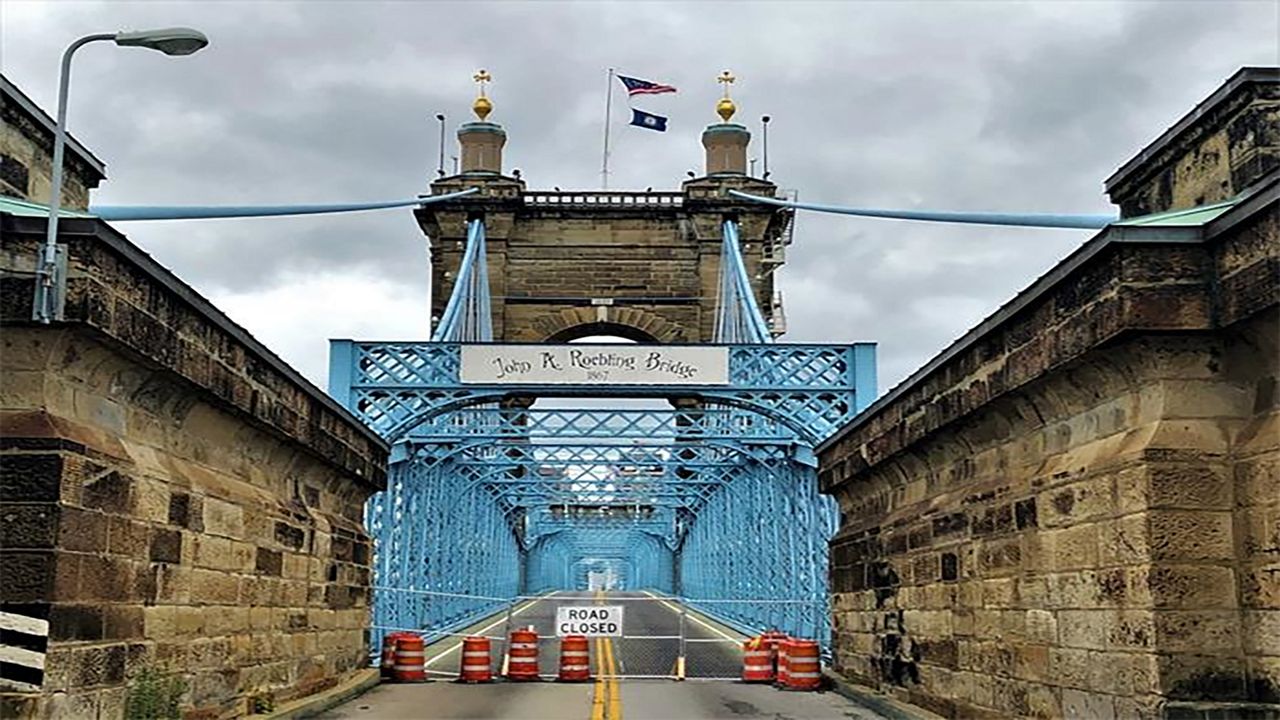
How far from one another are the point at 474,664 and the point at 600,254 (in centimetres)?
2758

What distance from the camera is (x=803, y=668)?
18.0 meters

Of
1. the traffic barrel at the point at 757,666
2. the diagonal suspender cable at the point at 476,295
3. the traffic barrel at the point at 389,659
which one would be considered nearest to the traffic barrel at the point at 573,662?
the traffic barrel at the point at 757,666

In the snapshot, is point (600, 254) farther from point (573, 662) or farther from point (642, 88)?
point (573, 662)

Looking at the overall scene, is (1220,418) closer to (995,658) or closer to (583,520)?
(995,658)

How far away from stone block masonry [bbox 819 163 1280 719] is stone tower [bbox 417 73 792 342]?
116 feet

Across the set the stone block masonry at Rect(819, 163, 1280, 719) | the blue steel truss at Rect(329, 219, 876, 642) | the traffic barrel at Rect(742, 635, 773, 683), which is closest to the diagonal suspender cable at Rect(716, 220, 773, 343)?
the blue steel truss at Rect(329, 219, 876, 642)

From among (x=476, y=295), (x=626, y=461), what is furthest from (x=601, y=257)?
(x=626, y=461)

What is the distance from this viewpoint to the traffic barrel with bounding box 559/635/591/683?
20.2m

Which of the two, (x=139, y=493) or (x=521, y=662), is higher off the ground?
(x=139, y=493)

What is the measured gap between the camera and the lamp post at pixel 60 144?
7457 millimetres

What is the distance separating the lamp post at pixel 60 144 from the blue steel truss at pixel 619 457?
44.3 feet

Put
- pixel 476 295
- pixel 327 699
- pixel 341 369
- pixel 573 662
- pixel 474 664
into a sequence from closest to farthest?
pixel 327 699 < pixel 474 664 < pixel 573 662 < pixel 341 369 < pixel 476 295

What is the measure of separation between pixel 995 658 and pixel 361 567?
890 centimetres

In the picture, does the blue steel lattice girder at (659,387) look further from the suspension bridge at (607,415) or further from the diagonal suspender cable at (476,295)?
the diagonal suspender cable at (476,295)
